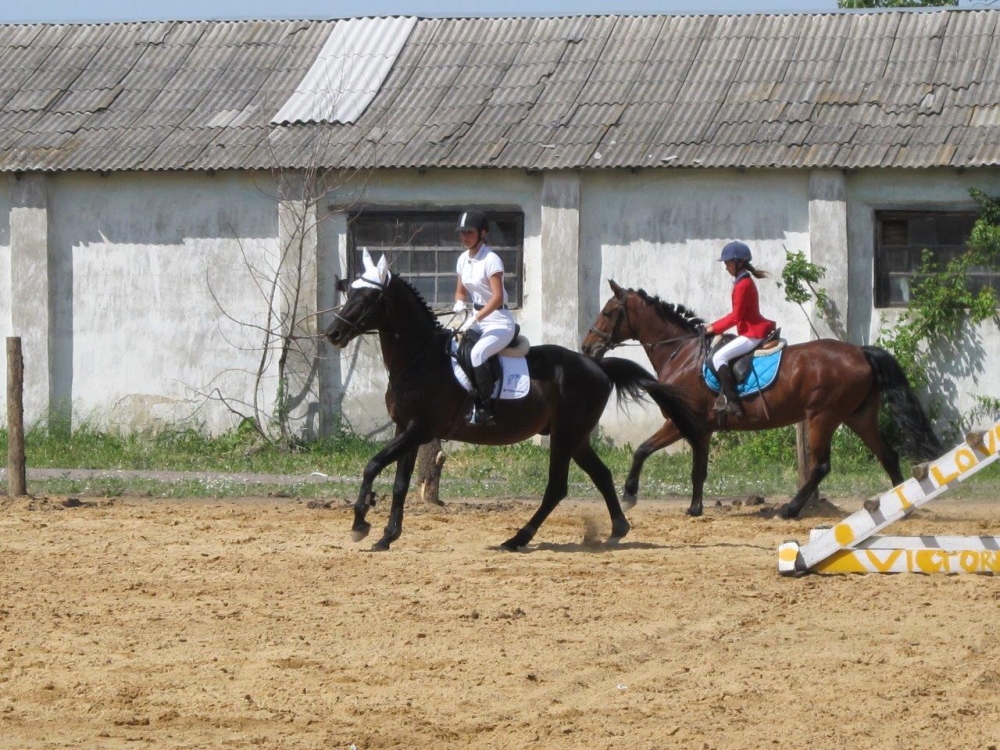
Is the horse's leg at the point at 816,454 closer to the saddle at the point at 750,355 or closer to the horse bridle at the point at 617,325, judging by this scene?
the saddle at the point at 750,355

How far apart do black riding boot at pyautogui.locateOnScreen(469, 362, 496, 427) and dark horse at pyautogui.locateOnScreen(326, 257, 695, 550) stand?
2.9 inches

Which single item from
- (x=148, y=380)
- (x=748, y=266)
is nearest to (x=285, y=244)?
(x=148, y=380)

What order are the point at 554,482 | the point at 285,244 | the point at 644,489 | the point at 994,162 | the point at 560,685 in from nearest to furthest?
the point at 560,685 → the point at 554,482 → the point at 644,489 → the point at 994,162 → the point at 285,244

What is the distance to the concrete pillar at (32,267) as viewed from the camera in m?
19.8

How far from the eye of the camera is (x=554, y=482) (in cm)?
1148

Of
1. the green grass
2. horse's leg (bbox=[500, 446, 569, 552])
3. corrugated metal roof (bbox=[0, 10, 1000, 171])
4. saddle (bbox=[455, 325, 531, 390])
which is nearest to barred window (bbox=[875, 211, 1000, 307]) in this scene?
corrugated metal roof (bbox=[0, 10, 1000, 171])

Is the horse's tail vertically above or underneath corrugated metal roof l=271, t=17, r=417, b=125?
underneath

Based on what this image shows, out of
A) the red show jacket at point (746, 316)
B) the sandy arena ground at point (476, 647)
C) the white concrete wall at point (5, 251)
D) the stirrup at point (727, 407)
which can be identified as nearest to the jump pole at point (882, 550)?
the sandy arena ground at point (476, 647)

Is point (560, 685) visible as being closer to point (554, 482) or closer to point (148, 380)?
point (554, 482)

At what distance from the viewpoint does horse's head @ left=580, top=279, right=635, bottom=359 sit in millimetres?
14484

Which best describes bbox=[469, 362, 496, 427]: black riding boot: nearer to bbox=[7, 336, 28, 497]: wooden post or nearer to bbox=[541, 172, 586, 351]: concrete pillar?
bbox=[7, 336, 28, 497]: wooden post

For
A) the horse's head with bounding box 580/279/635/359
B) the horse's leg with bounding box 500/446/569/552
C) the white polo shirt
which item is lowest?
the horse's leg with bounding box 500/446/569/552

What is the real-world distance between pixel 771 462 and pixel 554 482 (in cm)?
726

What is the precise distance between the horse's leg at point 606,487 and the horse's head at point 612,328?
9.46 ft
